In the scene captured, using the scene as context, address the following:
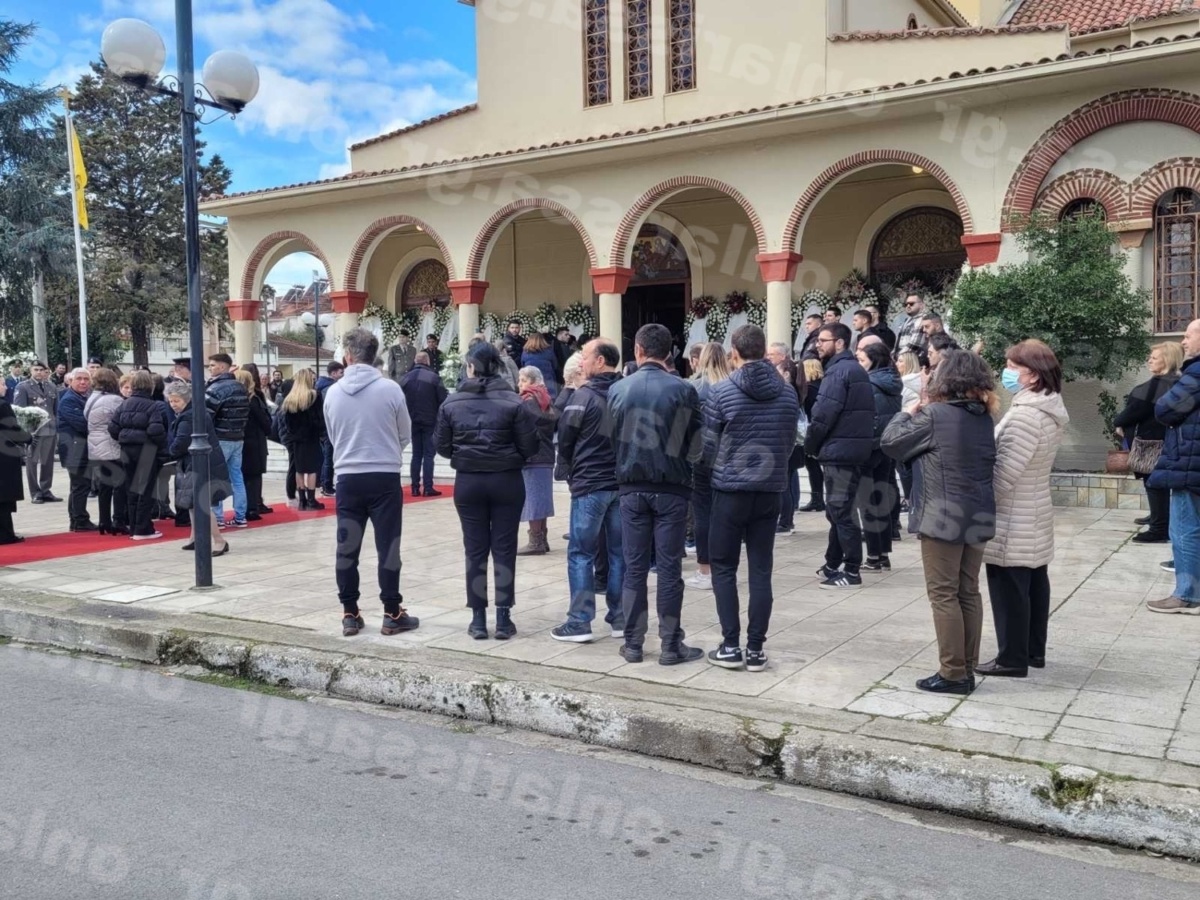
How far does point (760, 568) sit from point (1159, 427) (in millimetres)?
5086

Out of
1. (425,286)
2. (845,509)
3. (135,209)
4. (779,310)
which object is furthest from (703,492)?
(135,209)

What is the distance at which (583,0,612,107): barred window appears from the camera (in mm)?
19156

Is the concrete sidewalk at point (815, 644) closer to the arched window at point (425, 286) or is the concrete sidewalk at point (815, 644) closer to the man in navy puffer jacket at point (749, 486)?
the man in navy puffer jacket at point (749, 486)

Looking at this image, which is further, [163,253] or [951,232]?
[163,253]

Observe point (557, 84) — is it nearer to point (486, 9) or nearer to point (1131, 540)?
point (486, 9)

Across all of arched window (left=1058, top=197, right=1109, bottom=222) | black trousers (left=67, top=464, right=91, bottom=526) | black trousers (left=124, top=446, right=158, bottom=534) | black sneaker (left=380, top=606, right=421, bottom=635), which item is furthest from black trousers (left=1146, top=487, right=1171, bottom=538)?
black trousers (left=67, top=464, right=91, bottom=526)

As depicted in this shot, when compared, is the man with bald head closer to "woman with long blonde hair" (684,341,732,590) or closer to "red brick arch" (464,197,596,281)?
"woman with long blonde hair" (684,341,732,590)

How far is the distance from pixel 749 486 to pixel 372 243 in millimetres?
16289

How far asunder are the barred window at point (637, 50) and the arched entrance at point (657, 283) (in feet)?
8.56

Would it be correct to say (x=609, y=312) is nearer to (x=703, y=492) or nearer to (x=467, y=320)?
(x=467, y=320)

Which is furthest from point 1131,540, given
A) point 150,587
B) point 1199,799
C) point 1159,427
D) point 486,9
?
point 486,9

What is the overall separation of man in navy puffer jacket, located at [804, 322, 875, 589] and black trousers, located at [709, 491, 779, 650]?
2.21 m

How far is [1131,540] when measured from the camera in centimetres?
980

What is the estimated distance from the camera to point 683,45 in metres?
18.5
